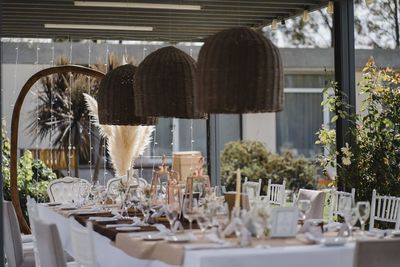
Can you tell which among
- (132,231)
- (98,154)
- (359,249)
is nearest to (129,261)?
(132,231)

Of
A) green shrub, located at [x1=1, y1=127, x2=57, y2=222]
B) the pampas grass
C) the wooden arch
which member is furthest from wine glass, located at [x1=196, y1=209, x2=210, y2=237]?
green shrub, located at [x1=1, y1=127, x2=57, y2=222]

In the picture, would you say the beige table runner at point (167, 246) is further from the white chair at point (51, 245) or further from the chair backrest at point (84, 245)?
the white chair at point (51, 245)

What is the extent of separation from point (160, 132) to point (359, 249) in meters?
11.7

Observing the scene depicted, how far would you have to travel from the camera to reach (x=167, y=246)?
4.76m

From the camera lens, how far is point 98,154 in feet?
46.4

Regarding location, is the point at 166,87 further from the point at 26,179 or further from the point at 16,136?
the point at 26,179

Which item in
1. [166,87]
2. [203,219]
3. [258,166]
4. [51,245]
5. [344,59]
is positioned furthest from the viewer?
[258,166]

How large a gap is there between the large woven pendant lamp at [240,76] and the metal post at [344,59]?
11.2 ft

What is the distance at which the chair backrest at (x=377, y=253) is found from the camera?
4.30 metres

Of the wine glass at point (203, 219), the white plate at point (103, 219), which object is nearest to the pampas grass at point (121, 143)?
the white plate at point (103, 219)

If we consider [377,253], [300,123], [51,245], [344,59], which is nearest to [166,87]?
[51,245]

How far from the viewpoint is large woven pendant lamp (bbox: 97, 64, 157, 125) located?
7.39m

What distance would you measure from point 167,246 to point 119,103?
2821 mm

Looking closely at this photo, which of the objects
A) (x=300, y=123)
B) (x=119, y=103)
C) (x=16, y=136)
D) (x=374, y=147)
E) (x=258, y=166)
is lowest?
(x=258, y=166)
